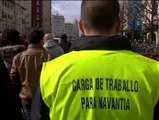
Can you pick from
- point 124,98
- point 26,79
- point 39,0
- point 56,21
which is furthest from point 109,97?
point 56,21

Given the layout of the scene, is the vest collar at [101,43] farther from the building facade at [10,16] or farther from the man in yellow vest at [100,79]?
the building facade at [10,16]

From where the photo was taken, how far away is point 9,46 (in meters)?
7.45

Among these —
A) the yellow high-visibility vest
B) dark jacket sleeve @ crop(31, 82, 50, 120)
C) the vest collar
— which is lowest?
dark jacket sleeve @ crop(31, 82, 50, 120)

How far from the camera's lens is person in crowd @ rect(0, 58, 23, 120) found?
371 centimetres

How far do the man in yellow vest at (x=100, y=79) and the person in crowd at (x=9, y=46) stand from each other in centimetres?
480

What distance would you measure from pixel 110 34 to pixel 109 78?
0.25 meters

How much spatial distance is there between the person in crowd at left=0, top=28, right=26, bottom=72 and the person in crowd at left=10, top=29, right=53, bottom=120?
27.6 inches

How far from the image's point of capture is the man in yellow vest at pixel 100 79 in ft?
8.30

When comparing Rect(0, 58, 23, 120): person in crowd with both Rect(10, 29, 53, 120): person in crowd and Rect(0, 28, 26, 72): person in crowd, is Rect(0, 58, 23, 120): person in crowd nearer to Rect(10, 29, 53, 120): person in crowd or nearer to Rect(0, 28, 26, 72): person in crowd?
Rect(10, 29, 53, 120): person in crowd

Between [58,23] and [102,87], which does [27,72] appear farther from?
[58,23]

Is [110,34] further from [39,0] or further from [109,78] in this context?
[39,0]

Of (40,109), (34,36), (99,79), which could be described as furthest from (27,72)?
(99,79)

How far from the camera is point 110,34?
2.65m

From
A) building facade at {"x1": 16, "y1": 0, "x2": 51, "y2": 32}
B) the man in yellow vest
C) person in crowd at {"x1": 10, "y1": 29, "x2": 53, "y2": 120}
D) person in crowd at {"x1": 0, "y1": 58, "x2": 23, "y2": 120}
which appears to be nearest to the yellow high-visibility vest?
the man in yellow vest
